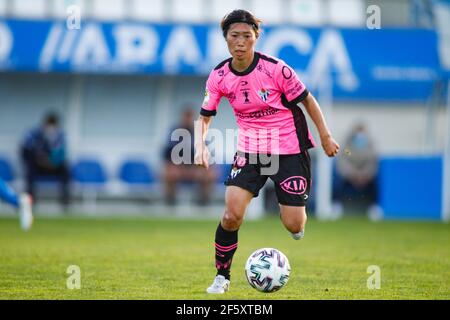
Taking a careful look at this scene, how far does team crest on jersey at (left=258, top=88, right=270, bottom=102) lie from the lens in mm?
7777

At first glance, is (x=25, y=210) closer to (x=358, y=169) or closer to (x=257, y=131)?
(x=257, y=131)

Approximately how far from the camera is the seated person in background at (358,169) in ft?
63.0

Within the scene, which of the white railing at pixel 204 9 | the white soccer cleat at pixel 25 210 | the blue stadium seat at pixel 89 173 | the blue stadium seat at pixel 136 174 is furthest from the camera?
the white railing at pixel 204 9

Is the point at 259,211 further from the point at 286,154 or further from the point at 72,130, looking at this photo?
the point at 286,154

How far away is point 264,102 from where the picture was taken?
781 cm

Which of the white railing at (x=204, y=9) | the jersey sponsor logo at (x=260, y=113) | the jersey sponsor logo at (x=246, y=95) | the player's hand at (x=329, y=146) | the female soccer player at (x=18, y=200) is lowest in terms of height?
the female soccer player at (x=18, y=200)

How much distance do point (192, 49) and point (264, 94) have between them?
10921 millimetres

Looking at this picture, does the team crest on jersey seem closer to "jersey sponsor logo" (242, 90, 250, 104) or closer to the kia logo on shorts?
"jersey sponsor logo" (242, 90, 250, 104)

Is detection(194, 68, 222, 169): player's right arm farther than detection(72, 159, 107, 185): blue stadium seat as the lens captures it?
No

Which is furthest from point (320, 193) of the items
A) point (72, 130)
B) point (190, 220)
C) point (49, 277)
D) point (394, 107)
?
point (49, 277)

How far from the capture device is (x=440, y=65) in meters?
18.5

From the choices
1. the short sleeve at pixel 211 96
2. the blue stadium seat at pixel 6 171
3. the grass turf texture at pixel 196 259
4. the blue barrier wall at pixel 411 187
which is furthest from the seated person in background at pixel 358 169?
the short sleeve at pixel 211 96

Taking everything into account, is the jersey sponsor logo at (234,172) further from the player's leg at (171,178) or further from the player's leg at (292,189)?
the player's leg at (171,178)

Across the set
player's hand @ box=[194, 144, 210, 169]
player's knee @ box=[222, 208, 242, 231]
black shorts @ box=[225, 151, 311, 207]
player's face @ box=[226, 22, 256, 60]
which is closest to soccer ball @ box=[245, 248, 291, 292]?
player's knee @ box=[222, 208, 242, 231]
